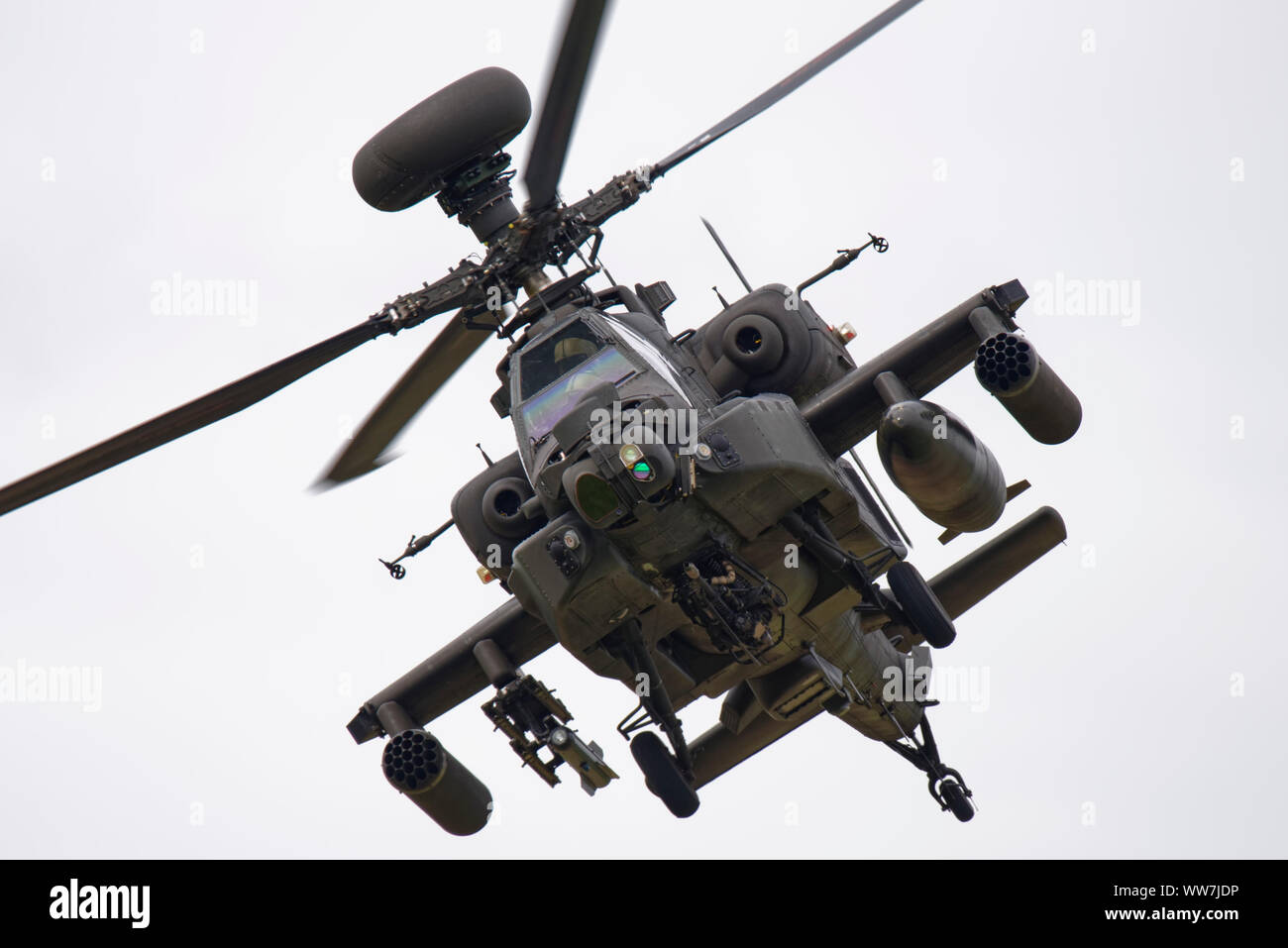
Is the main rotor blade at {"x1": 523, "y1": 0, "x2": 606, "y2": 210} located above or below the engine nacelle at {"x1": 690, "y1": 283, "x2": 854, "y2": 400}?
above

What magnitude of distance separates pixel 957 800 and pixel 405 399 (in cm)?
683

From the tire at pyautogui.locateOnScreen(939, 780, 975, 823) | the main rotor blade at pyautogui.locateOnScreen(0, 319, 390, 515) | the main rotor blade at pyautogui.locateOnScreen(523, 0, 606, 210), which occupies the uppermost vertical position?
the main rotor blade at pyautogui.locateOnScreen(523, 0, 606, 210)

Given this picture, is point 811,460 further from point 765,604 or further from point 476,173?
point 476,173

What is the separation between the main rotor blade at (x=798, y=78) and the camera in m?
13.2

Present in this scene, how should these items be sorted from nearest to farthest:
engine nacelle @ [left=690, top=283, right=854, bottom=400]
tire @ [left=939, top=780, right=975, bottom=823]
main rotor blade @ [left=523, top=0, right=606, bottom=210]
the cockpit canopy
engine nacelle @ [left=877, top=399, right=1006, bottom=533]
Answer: main rotor blade @ [left=523, top=0, right=606, bottom=210] → engine nacelle @ [left=877, top=399, right=1006, bottom=533] → the cockpit canopy → engine nacelle @ [left=690, top=283, right=854, bottom=400] → tire @ [left=939, top=780, right=975, bottom=823]

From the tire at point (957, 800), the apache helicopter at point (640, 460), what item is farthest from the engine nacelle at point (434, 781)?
the tire at point (957, 800)

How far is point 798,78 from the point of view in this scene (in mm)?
13508

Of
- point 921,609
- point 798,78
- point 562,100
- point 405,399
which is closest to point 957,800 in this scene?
point 921,609

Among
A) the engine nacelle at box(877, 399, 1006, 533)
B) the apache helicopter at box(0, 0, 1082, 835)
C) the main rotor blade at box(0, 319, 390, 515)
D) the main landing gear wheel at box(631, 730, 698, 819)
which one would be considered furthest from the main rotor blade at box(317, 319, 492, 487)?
the engine nacelle at box(877, 399, 1006, 533)

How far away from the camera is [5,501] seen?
43.0 ft

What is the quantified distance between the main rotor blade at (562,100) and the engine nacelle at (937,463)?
3311mm

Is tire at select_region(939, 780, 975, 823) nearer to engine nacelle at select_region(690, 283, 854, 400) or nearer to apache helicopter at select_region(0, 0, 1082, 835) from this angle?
apache helicopter at select_region(0, 0, 1082, 835)

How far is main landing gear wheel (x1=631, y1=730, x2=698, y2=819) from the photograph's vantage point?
1467cm

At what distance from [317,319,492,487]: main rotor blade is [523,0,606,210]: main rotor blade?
1.62m
